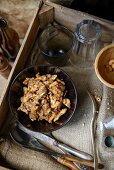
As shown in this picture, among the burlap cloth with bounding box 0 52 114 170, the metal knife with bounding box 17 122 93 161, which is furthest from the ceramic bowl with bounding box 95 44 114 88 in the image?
the metal knife with bounding box 17 122 93 161

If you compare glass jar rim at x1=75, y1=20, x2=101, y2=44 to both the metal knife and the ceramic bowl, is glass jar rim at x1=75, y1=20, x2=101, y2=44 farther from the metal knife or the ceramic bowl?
the metal knife

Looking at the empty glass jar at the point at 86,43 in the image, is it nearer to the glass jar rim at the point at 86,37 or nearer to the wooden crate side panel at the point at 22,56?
the glass jar rim at the point at 86,37

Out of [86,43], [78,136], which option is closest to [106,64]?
[86,43]

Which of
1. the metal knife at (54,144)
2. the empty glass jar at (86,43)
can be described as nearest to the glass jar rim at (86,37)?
the empty glass jar at (86,43)

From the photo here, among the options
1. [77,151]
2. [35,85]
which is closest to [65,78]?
[35,85]

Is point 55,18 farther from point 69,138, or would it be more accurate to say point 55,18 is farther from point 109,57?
point 69,138

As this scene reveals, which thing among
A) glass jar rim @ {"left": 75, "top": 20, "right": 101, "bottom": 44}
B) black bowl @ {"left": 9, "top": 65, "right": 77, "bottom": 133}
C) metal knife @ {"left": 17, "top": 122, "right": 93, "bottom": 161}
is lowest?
metal knife @ {"left": 17, "top": 122, "right": 93, "bottom": 161}
